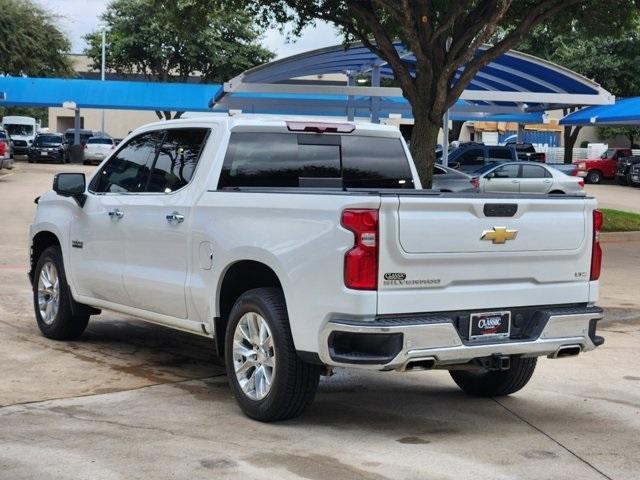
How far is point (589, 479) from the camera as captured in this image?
5.37 meters

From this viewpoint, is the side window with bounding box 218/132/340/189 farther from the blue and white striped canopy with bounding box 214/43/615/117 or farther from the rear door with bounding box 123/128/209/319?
the blue and white striped canopy with bounding box 214/43/615/117

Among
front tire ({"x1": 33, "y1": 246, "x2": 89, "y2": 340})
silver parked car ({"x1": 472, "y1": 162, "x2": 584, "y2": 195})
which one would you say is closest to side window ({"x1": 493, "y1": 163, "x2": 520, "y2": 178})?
silver parked car ({"x1": 472, "y1": 162, "x2": 584, "y2": 195})

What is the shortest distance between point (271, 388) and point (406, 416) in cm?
102

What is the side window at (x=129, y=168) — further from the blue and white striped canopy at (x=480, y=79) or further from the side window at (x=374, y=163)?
the blue and white striped canopy at (x=480, y=79)

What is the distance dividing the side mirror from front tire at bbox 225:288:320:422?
7.98 feet

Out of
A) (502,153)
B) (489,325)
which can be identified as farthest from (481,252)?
(502,153)

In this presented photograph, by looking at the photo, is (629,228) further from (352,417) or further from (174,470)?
(174,470)

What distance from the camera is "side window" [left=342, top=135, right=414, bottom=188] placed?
753 centimetres

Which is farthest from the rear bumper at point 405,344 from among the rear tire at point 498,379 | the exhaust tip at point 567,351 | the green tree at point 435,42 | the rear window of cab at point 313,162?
the green tree at point 435,42

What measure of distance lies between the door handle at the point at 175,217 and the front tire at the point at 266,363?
0.89 metres

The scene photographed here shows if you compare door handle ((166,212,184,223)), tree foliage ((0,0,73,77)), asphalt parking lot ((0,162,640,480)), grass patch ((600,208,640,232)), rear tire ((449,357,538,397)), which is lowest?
asphalt parking lot ((0,162,640,480))

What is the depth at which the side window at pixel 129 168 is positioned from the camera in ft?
25.8

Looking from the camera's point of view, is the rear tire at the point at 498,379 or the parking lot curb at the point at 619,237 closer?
the rear tire at the point at 498,379

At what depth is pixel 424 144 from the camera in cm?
1670
